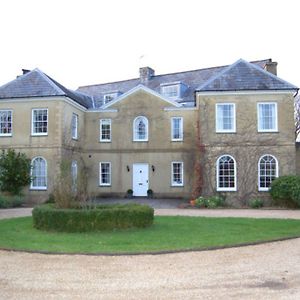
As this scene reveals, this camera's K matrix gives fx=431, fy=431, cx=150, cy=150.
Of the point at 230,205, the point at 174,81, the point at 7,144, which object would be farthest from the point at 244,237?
the point at 174,81

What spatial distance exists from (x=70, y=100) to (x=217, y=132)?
381 inches

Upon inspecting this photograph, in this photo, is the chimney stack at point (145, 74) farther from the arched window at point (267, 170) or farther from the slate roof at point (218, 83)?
the arched window at point (267, 170)

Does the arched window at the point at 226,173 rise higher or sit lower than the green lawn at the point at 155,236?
higher

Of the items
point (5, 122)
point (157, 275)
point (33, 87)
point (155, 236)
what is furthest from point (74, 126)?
point (157, 275)

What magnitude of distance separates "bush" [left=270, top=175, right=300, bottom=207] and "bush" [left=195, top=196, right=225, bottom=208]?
3.00 metres

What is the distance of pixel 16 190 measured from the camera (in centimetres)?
2666

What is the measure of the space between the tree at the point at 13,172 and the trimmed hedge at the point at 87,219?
1293 cm

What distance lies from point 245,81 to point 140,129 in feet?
26.6

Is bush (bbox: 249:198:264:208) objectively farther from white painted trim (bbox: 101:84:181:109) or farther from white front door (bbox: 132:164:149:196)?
white painted trim (bbox: 101:84:181:109)

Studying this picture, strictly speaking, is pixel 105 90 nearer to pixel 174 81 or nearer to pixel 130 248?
pixel 174 81

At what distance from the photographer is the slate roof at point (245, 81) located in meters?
26.2

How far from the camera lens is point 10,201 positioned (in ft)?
80.7

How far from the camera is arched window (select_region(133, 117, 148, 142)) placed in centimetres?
3038

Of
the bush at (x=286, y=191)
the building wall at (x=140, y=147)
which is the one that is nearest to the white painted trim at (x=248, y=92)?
the building wall at (x=140, y=147)
